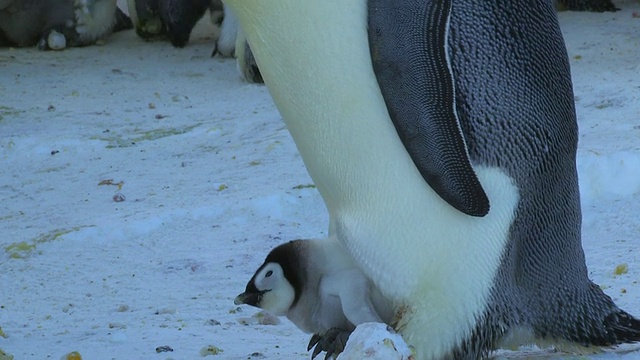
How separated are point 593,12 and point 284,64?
4135 millimetres

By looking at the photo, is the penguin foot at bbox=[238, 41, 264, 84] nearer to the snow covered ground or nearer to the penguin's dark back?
the snow covered ground

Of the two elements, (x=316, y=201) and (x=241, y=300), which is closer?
(x=241, y=300)

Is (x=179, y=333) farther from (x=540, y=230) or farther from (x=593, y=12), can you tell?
(x=593, y=12)

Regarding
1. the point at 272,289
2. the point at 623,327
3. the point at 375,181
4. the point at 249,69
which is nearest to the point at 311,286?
the point at 272,289

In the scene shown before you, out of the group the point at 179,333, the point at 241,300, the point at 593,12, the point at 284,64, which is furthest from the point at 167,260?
the point at 593,12

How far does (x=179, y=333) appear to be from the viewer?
229 cm

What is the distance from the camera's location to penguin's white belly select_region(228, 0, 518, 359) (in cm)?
170

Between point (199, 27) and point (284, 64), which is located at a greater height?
point (284, 64)

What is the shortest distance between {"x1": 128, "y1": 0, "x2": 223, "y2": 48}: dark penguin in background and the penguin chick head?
4014 mm

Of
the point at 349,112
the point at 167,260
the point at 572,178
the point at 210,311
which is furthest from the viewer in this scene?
the point at 167,260

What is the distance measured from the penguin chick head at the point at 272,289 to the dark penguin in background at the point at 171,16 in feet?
13.2

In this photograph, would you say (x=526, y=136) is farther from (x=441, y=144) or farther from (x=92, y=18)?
(x=92, y=18)

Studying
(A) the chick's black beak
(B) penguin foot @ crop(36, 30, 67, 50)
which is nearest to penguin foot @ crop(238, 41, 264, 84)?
(B) penguin foot @ crop(36, 30, 67, 50)

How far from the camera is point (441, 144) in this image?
1653mm
